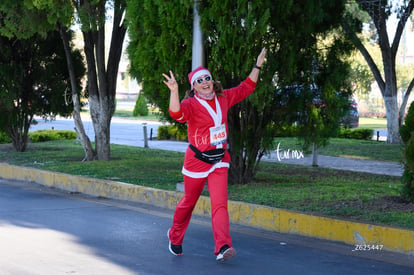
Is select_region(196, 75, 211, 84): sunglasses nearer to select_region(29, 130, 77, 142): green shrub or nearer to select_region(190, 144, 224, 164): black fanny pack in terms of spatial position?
select_region(190, 144, 224, 164): black fanny pack

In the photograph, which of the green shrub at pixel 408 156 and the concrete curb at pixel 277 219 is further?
the green shrub at pixel 408 156

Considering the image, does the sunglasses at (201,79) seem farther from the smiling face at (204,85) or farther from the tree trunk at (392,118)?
the tree trunk at (392,118)

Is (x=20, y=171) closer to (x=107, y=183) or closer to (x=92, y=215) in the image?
(x=107, y=183)

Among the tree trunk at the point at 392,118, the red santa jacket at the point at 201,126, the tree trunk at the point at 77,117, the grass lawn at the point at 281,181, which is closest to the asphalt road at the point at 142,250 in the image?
the grass lawn at the point at 281,181

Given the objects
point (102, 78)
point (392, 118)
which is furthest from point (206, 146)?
point (392, 118)

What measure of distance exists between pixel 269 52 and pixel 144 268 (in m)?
4.74

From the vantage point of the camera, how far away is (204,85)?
23.7ft

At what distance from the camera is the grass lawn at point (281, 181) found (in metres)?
8.88

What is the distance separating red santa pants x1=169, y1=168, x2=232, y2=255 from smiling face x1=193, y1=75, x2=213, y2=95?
0.76m

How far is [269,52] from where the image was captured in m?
10.7

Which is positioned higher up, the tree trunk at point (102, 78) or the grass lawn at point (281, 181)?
the tree trunk at point (102, 78)

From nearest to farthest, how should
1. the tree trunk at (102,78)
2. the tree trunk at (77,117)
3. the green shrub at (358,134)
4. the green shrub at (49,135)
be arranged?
the tree trunk at (102,78) < the tree trunk at (77,117) < the green shrub at (49,135) < the green shrub at (358,134)

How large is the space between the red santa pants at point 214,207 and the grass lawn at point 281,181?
196cm

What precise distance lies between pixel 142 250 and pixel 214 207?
3.52 ft
